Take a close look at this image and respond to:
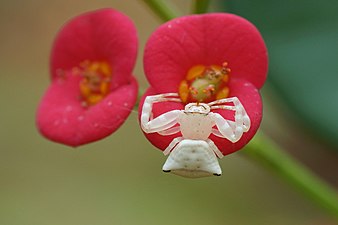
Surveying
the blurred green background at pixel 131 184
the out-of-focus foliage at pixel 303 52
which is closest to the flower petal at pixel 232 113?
the out-of-focus foliage at pixel 303 52

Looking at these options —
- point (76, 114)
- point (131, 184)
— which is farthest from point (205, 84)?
point (131, 184)

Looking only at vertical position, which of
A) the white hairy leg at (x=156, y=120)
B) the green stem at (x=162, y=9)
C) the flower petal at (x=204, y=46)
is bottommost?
the white hairy leg at (x=156, y=120)

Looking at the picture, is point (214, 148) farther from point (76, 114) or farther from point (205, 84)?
point (76, 114)

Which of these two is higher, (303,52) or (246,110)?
(303,52)

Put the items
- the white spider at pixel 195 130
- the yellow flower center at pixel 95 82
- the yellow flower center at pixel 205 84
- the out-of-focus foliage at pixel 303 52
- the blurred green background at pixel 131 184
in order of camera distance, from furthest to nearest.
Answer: the blurred green background at pixel 131 184, the out-of-focus foliage at pixel 303 52, the yellow flower center at pixel 95 82, the yellow flower center at pixel 205 84, the white spider at pixel 195 130

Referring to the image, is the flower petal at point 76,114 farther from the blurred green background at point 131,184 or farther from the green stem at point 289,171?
the blurred green background at point 131,184

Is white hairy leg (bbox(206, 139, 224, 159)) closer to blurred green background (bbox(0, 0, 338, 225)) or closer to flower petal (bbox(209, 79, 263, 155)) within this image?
flower petal (bbox(209, 79, 263, 155))

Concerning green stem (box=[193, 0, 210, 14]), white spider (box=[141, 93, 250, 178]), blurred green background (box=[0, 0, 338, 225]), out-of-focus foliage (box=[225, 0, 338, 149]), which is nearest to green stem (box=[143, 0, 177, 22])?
green stem (box=[193, 0, 210, 14])
